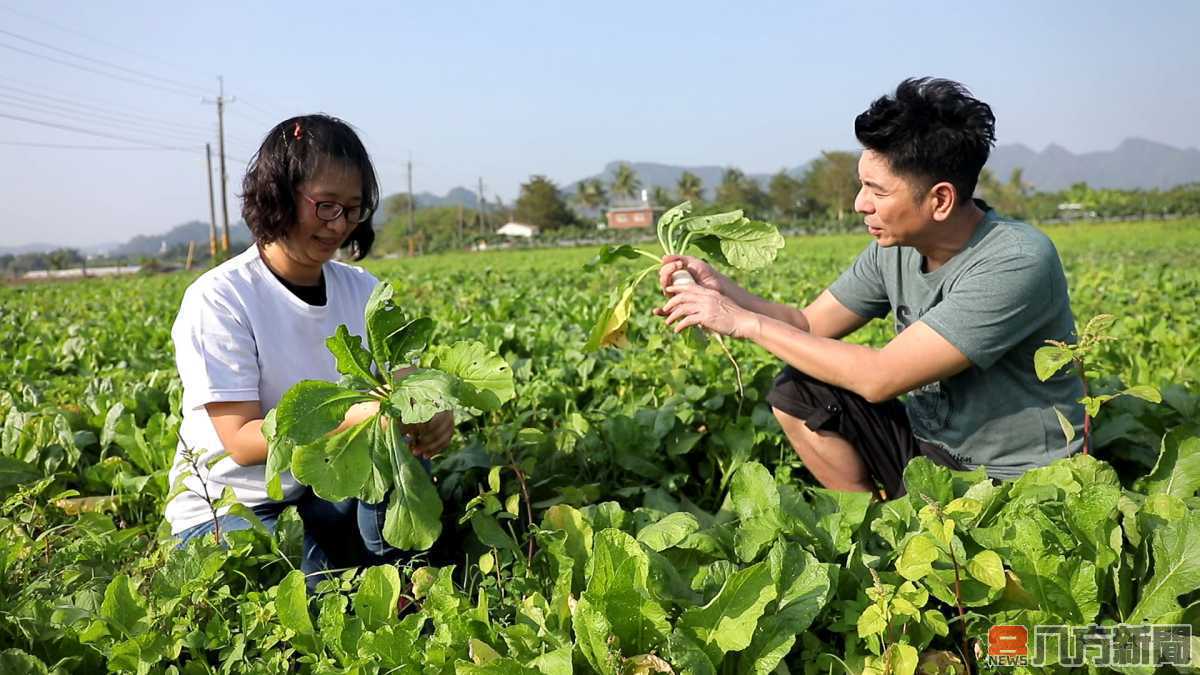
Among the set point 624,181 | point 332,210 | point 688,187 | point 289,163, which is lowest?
point 332,210

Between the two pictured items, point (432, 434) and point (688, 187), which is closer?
point (432, 434)

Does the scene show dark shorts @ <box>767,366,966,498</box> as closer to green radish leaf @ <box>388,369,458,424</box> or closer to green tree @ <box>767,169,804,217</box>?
green radish leaf @ <box>388,369,458,424</box>

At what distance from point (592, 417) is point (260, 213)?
5.34 feet

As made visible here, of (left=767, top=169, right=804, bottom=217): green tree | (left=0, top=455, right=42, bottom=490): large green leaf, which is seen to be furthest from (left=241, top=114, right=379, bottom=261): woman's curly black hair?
(left=767, top=169, right=804, bottom=217): green tree

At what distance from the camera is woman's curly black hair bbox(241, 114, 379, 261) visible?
2174 mm

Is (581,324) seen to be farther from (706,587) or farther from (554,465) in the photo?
(706,587)

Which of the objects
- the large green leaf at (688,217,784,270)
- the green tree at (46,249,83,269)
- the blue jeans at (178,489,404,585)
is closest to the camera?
the blue jeans at (178,489,404,585)

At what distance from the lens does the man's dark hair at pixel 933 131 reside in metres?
2.31

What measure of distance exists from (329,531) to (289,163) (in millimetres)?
1062

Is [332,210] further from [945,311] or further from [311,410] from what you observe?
[945,311]

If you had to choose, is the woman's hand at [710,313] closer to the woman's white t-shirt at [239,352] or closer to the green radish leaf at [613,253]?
the green radish leaf at [613,253]

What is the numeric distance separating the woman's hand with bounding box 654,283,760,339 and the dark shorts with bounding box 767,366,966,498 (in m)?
0.47

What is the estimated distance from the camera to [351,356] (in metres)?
1.81

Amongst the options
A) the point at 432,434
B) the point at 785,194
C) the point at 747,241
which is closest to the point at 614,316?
the point at 747,241
